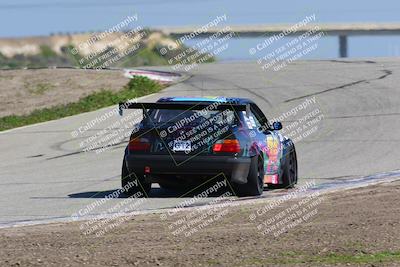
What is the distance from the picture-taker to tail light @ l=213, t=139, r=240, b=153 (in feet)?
44.3

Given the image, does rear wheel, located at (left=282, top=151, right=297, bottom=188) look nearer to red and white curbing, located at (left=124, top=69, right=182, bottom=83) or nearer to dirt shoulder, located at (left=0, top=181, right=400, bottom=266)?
dirt shoulder, located at (left=0, top=181, right=400, bottom=266)

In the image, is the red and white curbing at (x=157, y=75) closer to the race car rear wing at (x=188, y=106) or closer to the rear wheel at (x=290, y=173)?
the rear wheel at (x=290, y=173)

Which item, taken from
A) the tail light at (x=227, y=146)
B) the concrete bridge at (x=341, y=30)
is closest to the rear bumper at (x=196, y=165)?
the tail light at (x=227, y=146)

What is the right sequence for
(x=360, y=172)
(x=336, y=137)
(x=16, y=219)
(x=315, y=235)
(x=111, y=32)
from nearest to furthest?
(x=315, y=235) < (x=16, y=219) < (x=360, y=172) < (x=336, y=137) < (x=111, y=32)

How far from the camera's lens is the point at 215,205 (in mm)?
12594

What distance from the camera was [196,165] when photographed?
44.2ft

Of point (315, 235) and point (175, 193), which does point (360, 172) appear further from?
point (315, 235)

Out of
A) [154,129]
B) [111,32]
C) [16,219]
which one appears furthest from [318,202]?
[111,32]

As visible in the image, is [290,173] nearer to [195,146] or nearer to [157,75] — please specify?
[195,146]

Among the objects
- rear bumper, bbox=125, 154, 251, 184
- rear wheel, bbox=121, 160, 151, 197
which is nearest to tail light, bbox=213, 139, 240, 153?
rear bumper, bbox=125, 154, 251, 184

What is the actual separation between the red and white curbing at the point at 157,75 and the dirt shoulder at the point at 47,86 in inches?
13.8

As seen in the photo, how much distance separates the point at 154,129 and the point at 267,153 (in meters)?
1.72

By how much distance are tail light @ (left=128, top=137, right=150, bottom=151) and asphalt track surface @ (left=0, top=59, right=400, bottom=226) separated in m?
0.69

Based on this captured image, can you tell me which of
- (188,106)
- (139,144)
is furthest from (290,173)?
(139,144)
